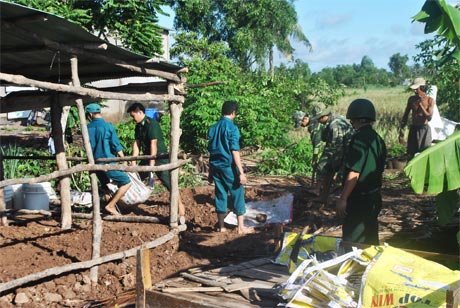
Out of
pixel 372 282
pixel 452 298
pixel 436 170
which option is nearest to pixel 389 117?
pixel 436 170

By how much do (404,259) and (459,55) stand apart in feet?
6.41

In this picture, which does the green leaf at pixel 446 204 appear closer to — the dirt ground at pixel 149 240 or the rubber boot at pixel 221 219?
the dirt ground at pixel 149 240

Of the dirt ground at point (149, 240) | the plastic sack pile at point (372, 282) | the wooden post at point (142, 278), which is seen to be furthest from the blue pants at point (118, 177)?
the plastic sack pile at point (372, 282)

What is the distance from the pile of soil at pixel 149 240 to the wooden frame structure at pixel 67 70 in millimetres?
298

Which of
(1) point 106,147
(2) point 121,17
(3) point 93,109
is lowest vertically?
(1) point 106,147

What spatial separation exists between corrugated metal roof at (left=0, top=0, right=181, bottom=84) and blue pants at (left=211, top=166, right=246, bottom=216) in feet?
6.11

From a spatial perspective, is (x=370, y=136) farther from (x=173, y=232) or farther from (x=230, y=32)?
(x=230, y=32)

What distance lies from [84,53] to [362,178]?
301 cm

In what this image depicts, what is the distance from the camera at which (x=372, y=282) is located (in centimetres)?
374

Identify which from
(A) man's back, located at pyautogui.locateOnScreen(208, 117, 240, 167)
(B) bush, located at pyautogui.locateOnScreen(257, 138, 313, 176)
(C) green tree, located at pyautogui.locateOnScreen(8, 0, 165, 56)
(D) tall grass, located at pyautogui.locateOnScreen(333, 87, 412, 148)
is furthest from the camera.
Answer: (D) tall grass, located at pyautogui.locateOnScreen(333, 87, 412, 148)

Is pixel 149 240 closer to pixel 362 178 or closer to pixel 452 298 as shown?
pixel 362 178

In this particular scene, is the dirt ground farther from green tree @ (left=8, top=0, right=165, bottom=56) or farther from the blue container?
the blue container

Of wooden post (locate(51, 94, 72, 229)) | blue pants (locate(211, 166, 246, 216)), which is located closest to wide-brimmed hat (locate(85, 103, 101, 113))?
wooden post (locate(51, 94, 72, 229))

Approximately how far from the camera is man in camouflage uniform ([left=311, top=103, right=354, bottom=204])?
30.9ft
